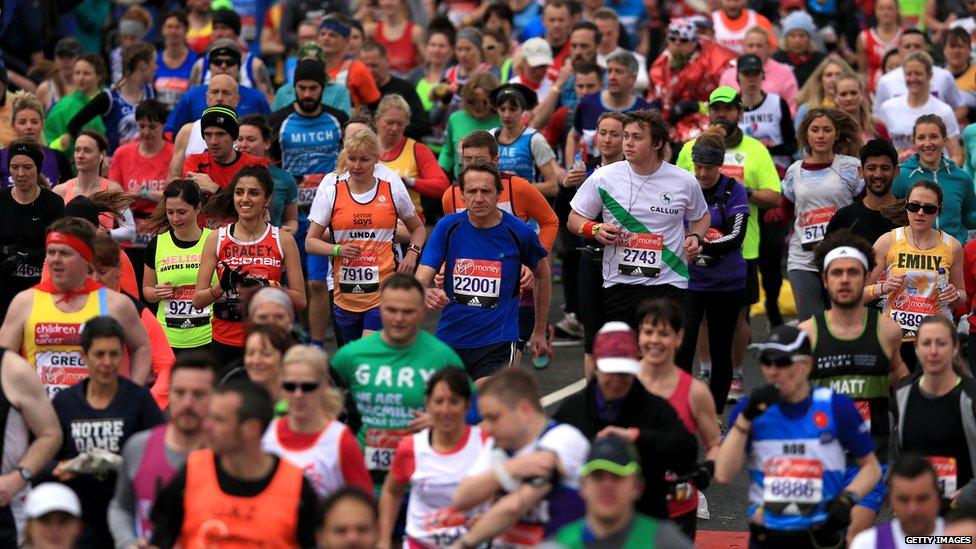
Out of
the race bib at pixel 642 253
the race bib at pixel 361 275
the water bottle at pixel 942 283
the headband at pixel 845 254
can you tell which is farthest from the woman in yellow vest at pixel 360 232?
the headband at pixel 845 254

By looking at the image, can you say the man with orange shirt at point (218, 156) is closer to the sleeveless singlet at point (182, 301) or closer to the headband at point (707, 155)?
the sleeveless singlet at point (182, 301)

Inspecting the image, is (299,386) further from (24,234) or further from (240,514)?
(24,234)

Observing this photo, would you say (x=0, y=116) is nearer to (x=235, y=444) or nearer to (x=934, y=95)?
(x=934, y=95)

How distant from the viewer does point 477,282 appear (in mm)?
11078

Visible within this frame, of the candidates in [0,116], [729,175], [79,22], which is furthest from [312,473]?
[79,22]

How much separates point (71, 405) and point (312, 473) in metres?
1.39

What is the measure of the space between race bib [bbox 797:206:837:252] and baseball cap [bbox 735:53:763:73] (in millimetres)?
2283

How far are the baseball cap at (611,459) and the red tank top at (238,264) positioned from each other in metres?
4.40

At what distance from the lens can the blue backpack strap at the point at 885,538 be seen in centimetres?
746

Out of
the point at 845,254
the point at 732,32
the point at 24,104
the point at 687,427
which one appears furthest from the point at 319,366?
the point at 732,32

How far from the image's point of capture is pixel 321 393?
8164mm

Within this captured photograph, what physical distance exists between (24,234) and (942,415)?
20.8ft

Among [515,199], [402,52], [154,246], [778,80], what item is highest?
[402,52]

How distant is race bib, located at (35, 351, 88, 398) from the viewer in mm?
9719
